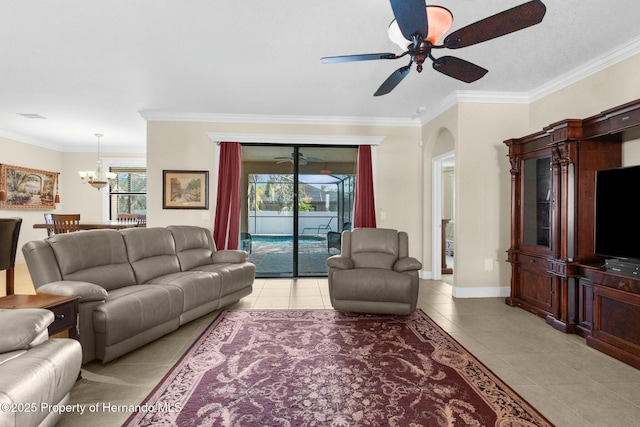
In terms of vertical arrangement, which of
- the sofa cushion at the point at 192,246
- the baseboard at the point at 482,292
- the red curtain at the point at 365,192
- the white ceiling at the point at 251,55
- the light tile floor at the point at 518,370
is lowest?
the light tile floor at the point at 518,370

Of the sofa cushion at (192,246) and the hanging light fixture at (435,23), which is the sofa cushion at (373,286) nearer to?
the sofa cushion at (192,246)

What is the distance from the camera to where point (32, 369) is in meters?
1.45

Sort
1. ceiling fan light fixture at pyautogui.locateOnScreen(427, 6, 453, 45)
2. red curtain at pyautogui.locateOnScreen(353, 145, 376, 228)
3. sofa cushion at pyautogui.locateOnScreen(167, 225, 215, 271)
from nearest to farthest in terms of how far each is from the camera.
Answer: ceiling fan light fixture at pyautogui.locateOnScreen(427, 6, 453, 45) < sofa cushion at pyautogui.locateOnScreen(167, 225, 215, 271) < red curtain at pyautogui.locateOnScreen(353, 145, 376, 228)

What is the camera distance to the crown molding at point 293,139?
536 centimetres

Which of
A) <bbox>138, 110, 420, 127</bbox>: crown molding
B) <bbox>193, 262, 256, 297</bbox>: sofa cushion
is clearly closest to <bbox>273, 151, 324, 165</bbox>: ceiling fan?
<bbox>138, 110, 420, 127</bbox>: crown molding

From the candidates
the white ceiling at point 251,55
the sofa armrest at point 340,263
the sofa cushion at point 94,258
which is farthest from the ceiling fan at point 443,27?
the sofa cushion at point 94,258

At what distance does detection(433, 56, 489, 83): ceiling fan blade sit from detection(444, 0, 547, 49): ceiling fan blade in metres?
0.20

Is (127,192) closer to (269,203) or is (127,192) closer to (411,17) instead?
(269,203)

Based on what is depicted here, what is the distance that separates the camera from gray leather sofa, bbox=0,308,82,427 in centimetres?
132

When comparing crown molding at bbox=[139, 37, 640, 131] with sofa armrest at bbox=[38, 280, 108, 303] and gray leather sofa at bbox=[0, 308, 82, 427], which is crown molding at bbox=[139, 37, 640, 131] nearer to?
sofa armrest at bbox=[38, 280, 108, 303]

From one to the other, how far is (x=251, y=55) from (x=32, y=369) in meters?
3.08

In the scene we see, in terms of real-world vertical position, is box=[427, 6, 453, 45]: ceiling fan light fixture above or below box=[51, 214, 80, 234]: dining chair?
above

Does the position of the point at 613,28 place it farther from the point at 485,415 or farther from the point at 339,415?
the point at 339,415

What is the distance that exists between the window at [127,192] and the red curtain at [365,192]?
594cm
